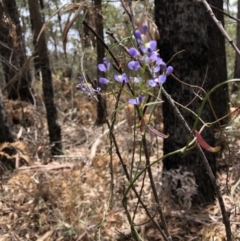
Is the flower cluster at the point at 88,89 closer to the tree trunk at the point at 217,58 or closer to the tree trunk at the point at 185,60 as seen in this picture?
the tree trunk at the point at 185,60

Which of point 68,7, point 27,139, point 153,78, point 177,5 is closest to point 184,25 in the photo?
point 177,5

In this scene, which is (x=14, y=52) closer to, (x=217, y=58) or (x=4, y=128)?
(x=4, y=128)

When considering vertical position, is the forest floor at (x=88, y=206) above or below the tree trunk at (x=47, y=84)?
below

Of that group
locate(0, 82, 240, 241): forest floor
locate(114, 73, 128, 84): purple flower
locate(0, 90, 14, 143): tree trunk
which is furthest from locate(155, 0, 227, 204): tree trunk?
locate(0, 90, 14, 143): tree trunk

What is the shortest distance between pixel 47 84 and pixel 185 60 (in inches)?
101

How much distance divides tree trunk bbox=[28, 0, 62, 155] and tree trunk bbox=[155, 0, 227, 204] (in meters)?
2.08

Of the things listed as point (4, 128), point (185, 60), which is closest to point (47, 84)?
point (4, 128)

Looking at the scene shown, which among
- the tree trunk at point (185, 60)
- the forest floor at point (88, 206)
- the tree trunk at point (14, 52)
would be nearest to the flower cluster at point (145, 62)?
the forest floor at point (88, 206)

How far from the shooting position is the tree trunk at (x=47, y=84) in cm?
488

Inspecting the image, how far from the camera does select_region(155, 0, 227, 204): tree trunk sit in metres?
3.08

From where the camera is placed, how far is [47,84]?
533cm

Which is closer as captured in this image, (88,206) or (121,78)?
(121,78)

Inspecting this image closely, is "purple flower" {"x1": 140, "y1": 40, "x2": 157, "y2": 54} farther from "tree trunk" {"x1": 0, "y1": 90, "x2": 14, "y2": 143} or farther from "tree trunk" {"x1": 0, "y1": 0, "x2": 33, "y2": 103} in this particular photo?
"tree trunk" {"x1": 0, "y1": 0, "x2": 33, "y2": 103}

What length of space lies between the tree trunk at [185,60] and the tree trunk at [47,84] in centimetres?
208
